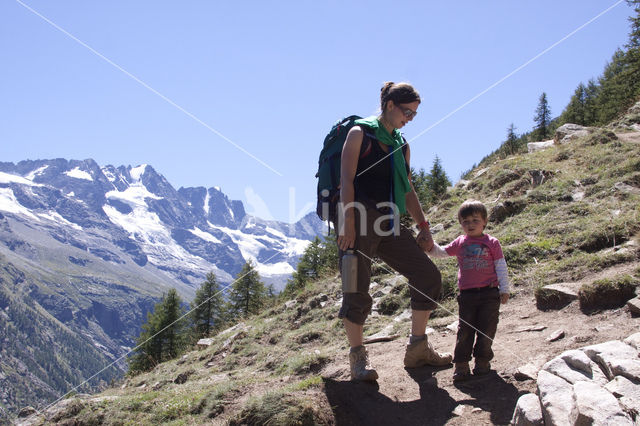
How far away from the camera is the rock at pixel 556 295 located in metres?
6.09

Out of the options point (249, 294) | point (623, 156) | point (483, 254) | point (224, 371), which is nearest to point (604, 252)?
point (483, 254)

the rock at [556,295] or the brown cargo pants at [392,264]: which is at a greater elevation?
the brown cargo pants at [392,264]

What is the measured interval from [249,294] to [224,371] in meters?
20.7

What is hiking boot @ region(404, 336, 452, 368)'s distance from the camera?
5.00 meters

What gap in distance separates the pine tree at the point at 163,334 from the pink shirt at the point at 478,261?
22.0 metres

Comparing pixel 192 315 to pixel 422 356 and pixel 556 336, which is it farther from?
pixel 556 336

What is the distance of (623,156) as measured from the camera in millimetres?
11766

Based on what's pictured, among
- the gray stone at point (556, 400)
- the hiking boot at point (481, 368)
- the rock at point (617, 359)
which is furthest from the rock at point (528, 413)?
the hiking boot at point (481, 368)

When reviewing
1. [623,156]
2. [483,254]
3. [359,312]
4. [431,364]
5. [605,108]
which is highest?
[605,108]

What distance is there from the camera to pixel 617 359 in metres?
3.38

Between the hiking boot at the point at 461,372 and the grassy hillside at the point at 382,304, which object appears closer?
the hiking boot at the point at 461,372

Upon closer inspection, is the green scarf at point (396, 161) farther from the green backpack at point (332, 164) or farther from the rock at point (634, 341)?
the rock at point (634, 341)

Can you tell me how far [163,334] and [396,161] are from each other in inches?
1057

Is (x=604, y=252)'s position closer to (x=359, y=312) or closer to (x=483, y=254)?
(x=483, y=254)
